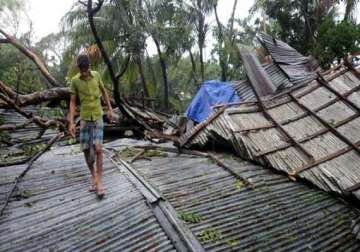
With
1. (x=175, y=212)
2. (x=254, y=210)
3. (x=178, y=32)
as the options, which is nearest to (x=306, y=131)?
(x=254, y=210)

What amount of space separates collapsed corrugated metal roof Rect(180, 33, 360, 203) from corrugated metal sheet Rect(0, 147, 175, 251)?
6.15 feet

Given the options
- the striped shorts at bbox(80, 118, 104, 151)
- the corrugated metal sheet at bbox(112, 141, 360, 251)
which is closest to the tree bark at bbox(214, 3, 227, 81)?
the corrugated metal sheet at bbox(112, 141, 360, 251)

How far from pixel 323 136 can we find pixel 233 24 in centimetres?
1532

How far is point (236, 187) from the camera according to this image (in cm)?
434

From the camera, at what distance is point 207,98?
960cm

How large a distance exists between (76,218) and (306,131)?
3630 millimetres

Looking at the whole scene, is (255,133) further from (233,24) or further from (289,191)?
(233,24)

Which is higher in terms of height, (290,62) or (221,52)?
(221,52)

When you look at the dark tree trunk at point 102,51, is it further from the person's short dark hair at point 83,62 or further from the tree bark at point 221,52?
the tree bark at point 221,52

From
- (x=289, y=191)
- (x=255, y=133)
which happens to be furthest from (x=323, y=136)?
(x=289, y=191)

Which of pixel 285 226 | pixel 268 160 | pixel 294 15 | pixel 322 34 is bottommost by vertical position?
pixel 285 226

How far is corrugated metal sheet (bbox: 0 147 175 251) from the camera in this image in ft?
10.5

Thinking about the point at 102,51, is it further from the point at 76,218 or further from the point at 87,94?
the point at 76,218

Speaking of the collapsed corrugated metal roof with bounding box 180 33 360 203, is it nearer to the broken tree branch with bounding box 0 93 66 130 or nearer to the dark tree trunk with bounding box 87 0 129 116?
the dark tree trunk with bounding box 87 0 129 116
